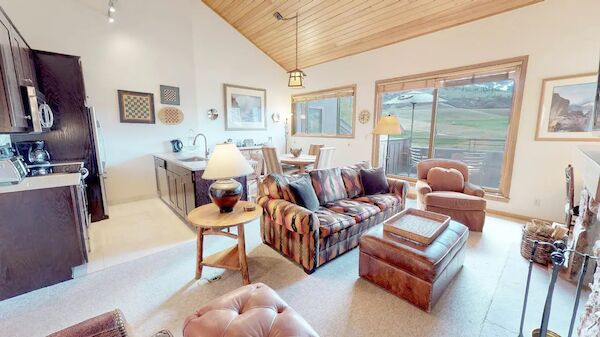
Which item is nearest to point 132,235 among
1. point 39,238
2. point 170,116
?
point 39,238

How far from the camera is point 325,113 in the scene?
6621 mm

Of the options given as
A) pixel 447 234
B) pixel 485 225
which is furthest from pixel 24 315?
pixel 485 225

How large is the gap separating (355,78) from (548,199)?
12.6ft

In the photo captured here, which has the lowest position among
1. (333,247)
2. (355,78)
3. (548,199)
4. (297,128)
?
(333,247)

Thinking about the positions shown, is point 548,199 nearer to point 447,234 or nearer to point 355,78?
point 447,234

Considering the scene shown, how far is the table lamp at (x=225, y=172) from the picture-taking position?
206 centimetres

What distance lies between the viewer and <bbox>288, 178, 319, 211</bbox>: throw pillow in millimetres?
2473

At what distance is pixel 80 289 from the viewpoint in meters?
2.06

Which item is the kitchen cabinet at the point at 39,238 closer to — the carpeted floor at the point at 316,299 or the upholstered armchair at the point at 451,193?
the carpeted floor at the point at 316,299

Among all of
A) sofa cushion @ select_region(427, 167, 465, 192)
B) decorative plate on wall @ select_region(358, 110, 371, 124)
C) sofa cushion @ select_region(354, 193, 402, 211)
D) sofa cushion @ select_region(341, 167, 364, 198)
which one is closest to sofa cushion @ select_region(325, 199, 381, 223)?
sofa cushion @ select_region(354, 193, 402, 211)

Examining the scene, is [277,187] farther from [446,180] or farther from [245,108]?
[245,108]

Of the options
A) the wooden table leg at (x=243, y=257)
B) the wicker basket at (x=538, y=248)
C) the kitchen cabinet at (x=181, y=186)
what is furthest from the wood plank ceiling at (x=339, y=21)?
the wooden table leg at (x=243, y=257)

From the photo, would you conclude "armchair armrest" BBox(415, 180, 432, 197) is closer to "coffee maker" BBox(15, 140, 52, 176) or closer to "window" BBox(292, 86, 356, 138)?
Answer: "window" BBox(292, 86, 356, 138)

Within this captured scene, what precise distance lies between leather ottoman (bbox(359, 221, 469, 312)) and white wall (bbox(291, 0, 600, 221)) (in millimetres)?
2199
